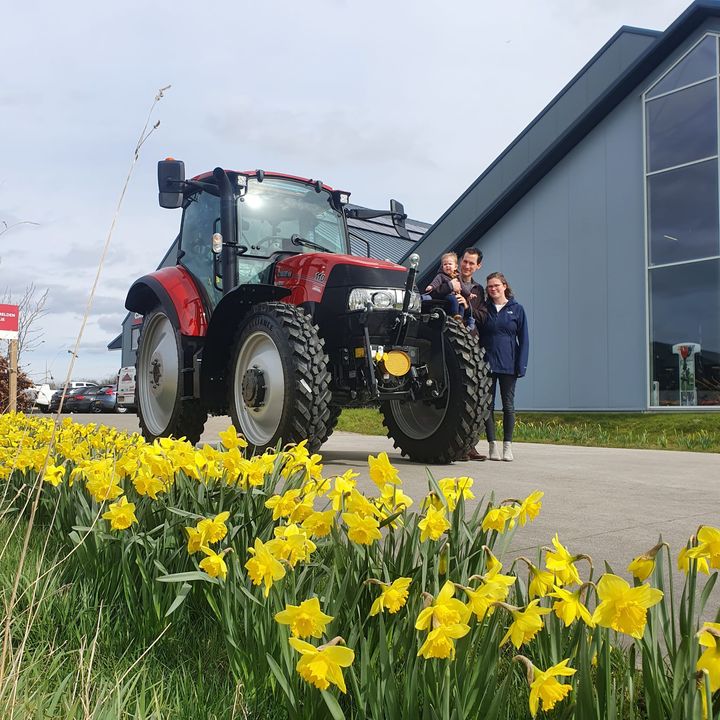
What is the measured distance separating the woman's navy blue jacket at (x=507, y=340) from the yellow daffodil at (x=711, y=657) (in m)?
5.54

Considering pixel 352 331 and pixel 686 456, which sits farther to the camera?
pixel 686 456

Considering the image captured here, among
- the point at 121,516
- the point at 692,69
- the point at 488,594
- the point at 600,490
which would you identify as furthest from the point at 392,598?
the point at 692,69

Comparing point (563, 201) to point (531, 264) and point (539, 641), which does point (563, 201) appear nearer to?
point (531, 264)

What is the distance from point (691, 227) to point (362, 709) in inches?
507

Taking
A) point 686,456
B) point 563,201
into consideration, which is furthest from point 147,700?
point 563,201

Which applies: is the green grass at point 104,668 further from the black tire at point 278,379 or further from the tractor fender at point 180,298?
the tractor fender at point 180,298

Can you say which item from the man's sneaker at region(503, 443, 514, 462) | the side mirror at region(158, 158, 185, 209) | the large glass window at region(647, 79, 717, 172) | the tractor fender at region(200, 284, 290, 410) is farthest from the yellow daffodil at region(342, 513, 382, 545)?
the large glass window at region(647, 79, 717, 172)

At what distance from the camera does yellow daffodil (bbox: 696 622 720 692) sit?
3.36 feet

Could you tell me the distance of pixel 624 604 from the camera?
41.2 inches

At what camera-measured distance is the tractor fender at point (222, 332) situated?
566 cm

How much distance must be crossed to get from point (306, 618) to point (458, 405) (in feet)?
14.6

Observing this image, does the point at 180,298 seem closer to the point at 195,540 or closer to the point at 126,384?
the point at 195,540

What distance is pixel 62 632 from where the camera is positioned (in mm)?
1966

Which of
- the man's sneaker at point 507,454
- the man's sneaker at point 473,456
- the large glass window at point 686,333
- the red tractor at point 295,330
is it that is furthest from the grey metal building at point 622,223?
the red tractor at point 295,330
